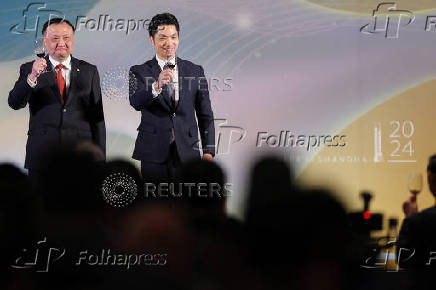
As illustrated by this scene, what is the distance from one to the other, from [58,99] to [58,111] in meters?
0.08

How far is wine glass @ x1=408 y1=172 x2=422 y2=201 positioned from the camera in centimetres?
409

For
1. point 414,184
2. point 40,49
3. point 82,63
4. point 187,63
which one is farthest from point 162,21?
point 414,184

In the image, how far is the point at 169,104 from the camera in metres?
4.17

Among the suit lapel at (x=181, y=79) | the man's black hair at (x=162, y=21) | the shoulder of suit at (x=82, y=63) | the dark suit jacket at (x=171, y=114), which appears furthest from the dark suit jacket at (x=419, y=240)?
the shoulder of suit at (x=82, y=63)

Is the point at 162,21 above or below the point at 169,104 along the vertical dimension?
above

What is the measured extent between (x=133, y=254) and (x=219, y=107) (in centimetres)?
110

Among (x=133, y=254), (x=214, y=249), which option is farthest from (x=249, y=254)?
(x=133, y=254)

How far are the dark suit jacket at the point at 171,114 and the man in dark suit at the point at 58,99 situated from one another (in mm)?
264

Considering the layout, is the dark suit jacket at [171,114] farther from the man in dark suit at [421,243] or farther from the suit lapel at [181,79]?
the man in dark suit at [421,243]

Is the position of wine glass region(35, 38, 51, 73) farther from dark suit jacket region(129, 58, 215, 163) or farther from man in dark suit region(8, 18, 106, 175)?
dark suit jacket region(129, 58, 215, 163)

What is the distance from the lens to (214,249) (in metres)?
4.03

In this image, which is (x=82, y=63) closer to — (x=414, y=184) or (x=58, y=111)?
(x=58, y=111)

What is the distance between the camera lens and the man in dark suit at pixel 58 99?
160 inches

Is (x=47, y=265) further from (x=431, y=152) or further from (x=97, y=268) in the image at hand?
(x=431, y=152)
